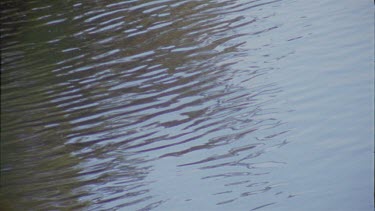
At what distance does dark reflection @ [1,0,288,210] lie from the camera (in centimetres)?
595

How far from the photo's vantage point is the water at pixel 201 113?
5.42 m

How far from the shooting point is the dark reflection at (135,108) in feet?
19.5

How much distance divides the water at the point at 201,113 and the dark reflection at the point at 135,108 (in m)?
0.02

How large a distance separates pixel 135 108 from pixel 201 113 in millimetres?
970

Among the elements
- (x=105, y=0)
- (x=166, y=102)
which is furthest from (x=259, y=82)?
(x=105, y=0)

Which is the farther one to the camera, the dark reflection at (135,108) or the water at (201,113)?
the dark reflection at (135,108)

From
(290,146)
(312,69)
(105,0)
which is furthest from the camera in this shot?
(105,0)

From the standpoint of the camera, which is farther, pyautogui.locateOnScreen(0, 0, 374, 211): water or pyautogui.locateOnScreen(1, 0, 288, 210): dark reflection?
pyautogui.locateOnScreen(1, 0, 288, 210): dark reflection

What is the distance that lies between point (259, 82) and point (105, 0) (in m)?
6.53

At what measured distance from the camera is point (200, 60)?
8.38 metres

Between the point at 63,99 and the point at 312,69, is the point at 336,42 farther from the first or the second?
the point at 63,99

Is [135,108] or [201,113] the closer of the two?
[201,113]

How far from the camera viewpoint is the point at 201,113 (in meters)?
6.92

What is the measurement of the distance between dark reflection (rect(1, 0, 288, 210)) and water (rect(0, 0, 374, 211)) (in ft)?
0.07
